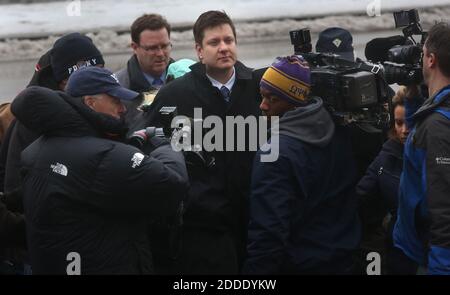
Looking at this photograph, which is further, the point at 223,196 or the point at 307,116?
the point at 223,196

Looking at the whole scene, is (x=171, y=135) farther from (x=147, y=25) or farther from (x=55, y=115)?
(x=147, y=25)

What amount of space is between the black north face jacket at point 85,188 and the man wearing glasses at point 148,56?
138 cm

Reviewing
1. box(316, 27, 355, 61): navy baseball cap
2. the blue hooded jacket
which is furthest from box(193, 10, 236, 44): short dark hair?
the blue hooded jacket

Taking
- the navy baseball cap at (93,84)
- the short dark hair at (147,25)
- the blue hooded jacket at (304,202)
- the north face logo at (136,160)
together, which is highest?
the short dark hair at (147,25)

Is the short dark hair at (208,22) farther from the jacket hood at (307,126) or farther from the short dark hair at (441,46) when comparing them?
the short dark hair at (441,46)

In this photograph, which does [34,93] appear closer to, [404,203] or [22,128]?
[22,128]

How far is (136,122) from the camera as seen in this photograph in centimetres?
347

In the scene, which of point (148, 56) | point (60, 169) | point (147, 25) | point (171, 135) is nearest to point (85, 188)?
point (60, 169)

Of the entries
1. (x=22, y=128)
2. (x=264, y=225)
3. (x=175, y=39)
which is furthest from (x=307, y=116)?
(x=175, y=39)

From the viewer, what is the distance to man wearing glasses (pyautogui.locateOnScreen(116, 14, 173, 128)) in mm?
4141

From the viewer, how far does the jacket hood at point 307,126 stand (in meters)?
2.82

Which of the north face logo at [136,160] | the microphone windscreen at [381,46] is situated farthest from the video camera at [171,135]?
the microphone windscreen at [381,46]
